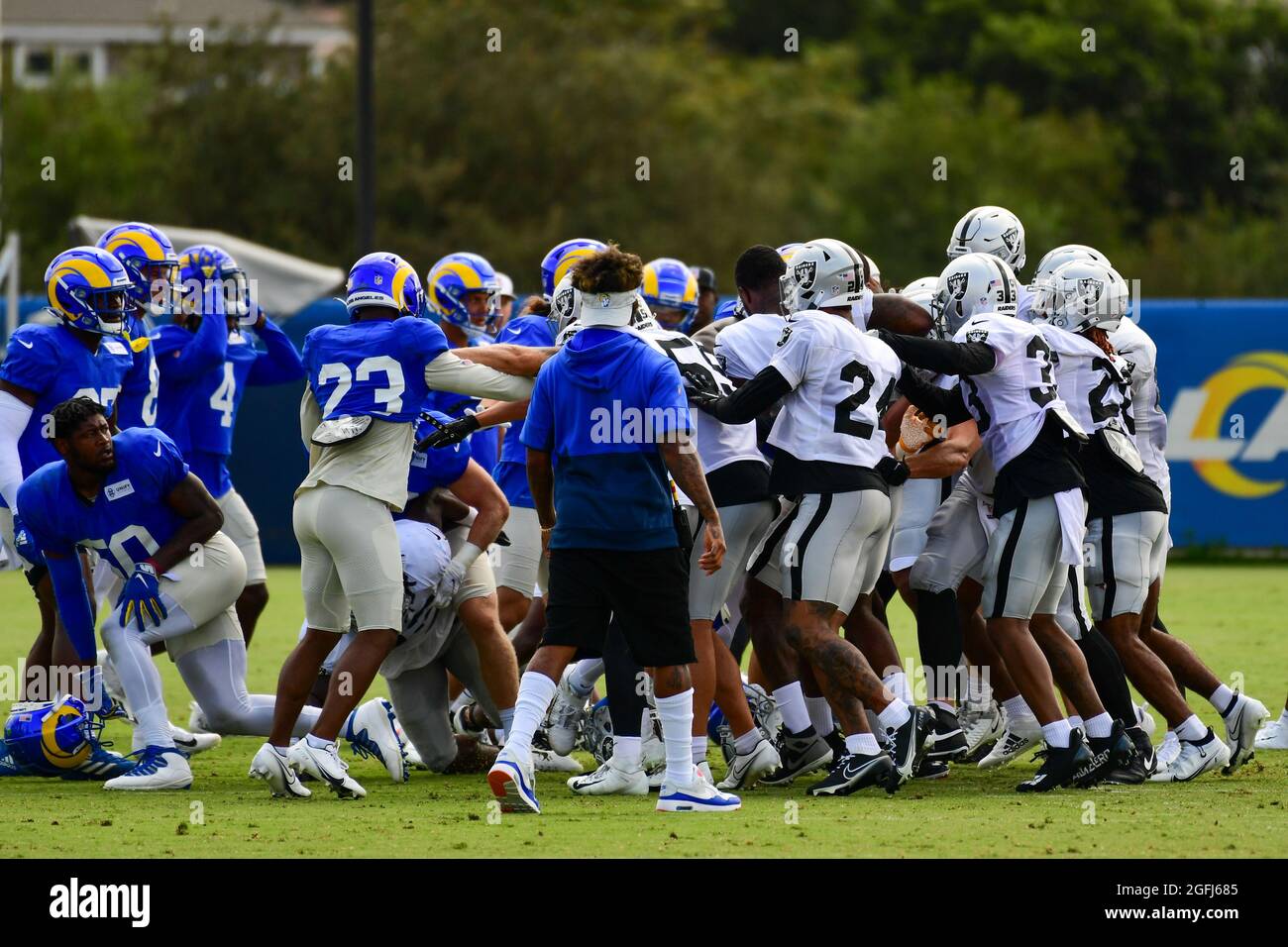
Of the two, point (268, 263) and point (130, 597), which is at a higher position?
point (268, 263)

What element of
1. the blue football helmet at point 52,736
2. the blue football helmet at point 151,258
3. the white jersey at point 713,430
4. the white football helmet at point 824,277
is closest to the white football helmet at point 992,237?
the white football helmet at point 824,277

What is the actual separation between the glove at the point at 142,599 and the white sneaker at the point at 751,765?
234 cm

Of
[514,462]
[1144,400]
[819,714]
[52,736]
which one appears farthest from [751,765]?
[52,736]

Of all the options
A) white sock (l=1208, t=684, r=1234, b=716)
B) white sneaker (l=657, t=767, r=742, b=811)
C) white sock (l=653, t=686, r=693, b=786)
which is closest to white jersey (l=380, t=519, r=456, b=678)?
white sock (l=653, t=686, r=693, b=786)

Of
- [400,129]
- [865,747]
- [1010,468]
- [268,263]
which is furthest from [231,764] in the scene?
[400,129]

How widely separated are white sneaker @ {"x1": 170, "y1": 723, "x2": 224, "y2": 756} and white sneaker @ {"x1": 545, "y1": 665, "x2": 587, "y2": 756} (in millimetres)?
1585

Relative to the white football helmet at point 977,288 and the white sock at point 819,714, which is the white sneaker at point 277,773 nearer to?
the white sock at point 819,714

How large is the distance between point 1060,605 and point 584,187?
86.0 ft

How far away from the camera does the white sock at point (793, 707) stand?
25.5ft

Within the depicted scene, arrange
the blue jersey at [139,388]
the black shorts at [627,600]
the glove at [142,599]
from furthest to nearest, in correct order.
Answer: the blue jersey at [139,388]
the glove at [142,599]
the black shorts at [627,600]

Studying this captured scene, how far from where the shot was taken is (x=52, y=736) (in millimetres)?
7848

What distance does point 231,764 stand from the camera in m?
8.49
